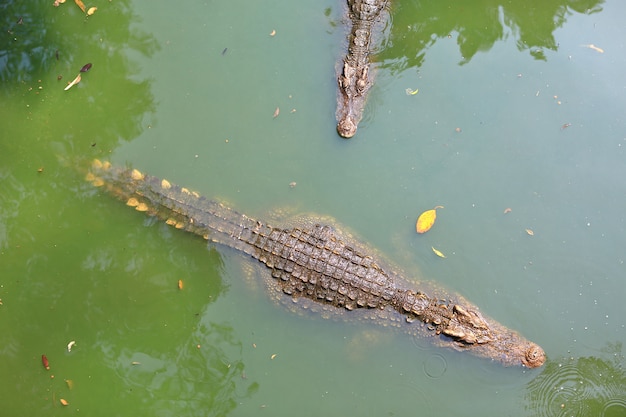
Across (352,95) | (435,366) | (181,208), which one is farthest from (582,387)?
(181,208)

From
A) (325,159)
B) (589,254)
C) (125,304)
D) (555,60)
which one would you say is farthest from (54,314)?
(555,60)

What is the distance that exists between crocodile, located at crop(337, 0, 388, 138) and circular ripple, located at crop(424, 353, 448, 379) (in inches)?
86.7

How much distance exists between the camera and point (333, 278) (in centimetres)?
404

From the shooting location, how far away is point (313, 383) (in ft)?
13.9

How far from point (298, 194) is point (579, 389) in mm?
3076

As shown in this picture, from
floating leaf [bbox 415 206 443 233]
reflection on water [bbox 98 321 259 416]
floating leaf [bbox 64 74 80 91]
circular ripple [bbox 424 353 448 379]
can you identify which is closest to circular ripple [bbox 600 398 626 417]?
circular ripple [bbox 424 353 448 379]

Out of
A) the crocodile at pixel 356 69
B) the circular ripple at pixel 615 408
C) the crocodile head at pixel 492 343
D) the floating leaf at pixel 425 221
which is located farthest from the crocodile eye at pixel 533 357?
the crocodile at pixel 356 69

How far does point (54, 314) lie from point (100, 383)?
2.65 ft

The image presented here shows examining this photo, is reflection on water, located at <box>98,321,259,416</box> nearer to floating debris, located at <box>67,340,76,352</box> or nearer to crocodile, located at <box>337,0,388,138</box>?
floating debris, located at <box>67,340,76,352</box>

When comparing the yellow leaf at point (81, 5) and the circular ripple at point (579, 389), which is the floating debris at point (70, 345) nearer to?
the yellow leaf at point (81, 5)

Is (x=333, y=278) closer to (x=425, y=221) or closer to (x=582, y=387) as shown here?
(x=425, y=221)

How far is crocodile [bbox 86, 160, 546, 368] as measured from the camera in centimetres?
406

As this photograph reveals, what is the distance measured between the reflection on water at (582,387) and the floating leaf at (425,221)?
1.61 meters

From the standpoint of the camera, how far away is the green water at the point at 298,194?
423 centimetres
